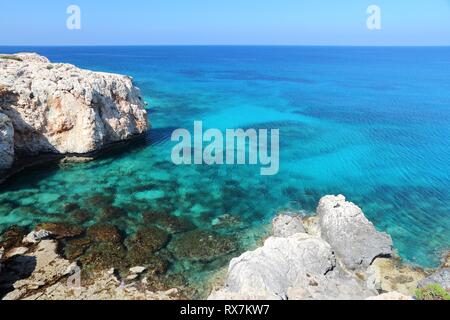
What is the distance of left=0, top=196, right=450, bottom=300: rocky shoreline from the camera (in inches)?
514

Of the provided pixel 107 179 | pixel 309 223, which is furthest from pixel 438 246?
pixel 107 179

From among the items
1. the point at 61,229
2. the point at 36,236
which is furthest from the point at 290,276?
the point at 36,236

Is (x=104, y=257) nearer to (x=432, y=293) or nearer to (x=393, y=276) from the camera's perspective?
(x=393, y=276)

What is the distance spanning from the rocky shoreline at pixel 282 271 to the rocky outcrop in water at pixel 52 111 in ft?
36.8

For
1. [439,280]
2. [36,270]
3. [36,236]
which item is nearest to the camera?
[439,280]

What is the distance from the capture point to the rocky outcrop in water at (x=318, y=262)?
1272cm

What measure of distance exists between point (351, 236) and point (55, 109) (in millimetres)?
24085

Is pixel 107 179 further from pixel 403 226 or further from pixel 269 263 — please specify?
pixel 403 226

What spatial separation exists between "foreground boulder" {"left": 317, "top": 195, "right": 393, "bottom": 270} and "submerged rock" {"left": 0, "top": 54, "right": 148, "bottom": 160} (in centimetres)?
2010

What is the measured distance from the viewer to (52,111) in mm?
28500

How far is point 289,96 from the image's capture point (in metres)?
63.8

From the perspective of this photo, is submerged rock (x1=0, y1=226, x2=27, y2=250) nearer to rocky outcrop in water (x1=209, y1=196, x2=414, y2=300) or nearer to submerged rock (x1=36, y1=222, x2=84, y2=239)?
submerged rock (x1=36, y1=222, x2=84, y2=239)

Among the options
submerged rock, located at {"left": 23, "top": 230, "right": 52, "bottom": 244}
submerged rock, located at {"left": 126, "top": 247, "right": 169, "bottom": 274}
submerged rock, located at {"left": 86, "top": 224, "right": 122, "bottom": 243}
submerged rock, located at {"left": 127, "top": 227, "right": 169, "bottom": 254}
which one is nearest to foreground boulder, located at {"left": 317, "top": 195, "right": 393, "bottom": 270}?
submerged rock, located at {"left": 126, "top": 247, "right": 169, "bottom": 274}

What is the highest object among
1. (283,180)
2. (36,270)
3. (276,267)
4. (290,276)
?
(283,180)
